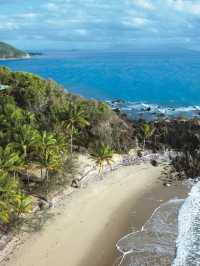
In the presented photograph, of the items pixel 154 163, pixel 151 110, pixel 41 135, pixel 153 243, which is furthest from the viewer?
pixel 151 110

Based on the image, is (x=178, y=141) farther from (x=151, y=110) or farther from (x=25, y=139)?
(x=151, y=110)

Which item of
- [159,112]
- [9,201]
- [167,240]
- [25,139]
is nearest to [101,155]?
[25,139]

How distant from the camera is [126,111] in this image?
104875 mm

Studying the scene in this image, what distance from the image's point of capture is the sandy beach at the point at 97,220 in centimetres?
3822

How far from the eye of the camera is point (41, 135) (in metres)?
51.8

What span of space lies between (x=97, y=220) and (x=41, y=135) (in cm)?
1334

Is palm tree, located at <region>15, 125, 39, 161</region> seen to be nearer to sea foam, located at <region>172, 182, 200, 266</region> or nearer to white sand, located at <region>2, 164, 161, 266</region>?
white sand, located at <region>2, 164, 161, 266</region>

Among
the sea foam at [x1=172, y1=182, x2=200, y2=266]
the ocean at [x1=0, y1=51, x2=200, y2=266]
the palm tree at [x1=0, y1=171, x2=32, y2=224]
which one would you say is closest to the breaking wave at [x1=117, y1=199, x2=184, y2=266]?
the ocean at [x1=0, y1=51, x2=200, y2=266]

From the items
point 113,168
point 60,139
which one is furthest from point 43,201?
point 113,168

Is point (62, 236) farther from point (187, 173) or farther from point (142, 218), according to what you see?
point (187, 173)

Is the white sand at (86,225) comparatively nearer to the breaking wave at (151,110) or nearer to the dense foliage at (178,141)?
the dense foliage at (178,141)

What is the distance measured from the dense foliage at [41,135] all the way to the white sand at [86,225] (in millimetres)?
3737

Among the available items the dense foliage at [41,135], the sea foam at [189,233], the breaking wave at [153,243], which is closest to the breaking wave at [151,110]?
the dense foliage at [41,135]

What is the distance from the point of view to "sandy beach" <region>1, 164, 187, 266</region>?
3822 cm
